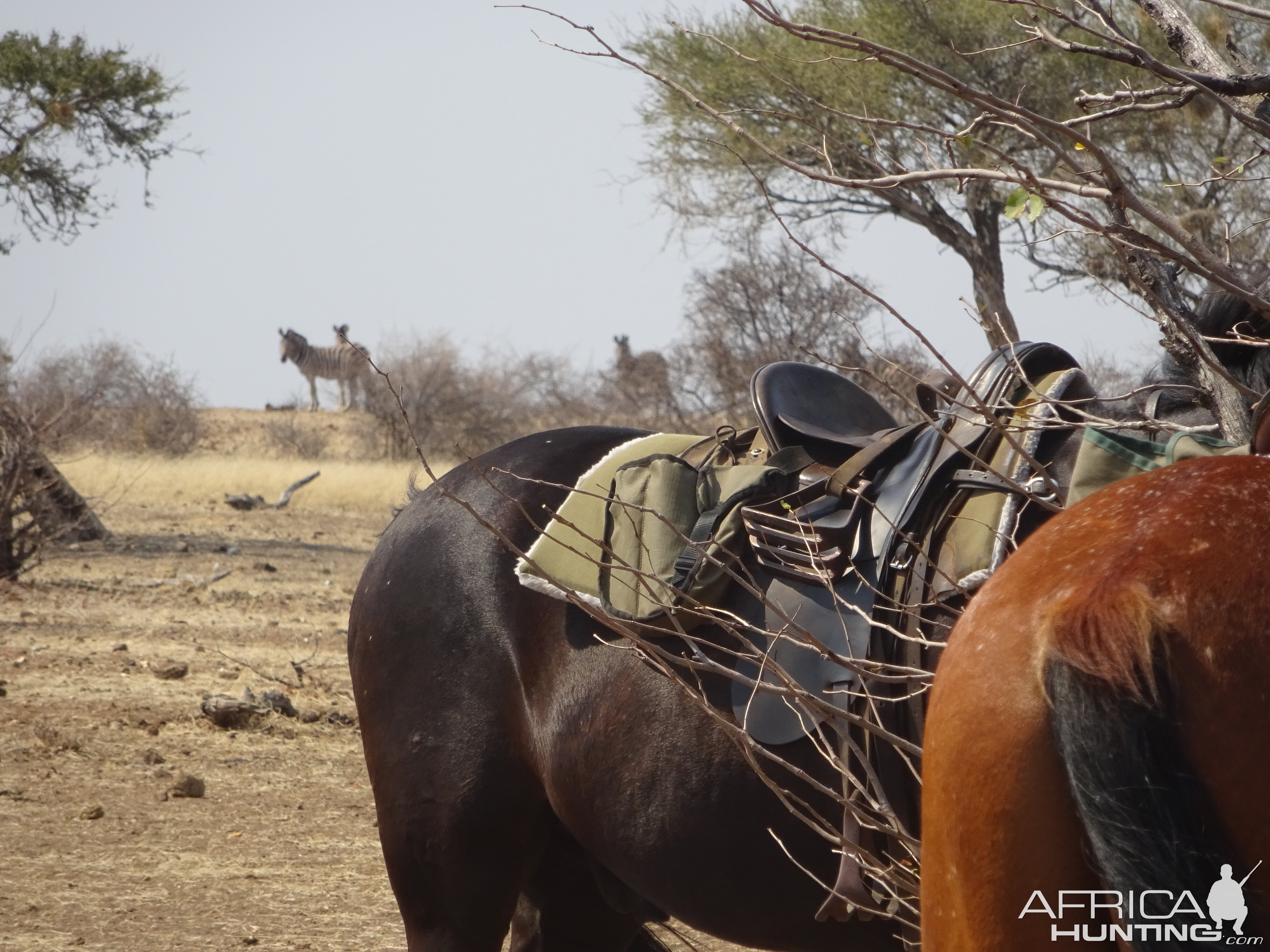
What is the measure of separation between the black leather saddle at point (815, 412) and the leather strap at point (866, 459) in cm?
12

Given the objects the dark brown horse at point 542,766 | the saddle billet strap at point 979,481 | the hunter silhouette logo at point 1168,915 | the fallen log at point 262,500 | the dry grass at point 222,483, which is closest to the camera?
the hunter silhouette logo at point 1168,915

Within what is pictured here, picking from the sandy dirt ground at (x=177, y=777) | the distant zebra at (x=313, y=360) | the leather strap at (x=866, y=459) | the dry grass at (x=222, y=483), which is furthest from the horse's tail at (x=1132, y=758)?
the distant zebra at (x=313, y=360)

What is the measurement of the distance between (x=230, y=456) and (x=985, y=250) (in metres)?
17.9

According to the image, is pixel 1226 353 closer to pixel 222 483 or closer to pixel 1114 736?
pixel 1114 736

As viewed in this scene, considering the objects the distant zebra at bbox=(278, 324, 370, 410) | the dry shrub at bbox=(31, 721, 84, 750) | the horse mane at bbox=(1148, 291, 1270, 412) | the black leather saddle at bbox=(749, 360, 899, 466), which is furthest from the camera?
the distant zebra at bbox=(278, 324, 370, 410)

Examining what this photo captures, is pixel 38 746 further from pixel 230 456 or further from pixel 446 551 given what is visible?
pixel 230 456

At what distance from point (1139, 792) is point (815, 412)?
1.80 m

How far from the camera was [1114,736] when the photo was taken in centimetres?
104

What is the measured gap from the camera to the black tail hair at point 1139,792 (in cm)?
102

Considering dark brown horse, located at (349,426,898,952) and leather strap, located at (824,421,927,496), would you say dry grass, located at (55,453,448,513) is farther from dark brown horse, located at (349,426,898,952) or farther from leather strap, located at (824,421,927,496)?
leather strap, located at (824,421,927,496)

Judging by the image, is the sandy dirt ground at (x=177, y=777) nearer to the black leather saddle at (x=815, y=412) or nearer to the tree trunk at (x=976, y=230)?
the black leather saddle at (x=815, y=412)

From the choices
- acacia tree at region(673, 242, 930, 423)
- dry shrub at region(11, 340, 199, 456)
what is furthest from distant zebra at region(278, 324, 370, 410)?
acacia tree at region(673, 242, 930, 423)

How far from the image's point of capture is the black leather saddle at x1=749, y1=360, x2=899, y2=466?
8.62 feet

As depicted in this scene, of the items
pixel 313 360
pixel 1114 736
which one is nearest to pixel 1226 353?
pixel 1114 736
